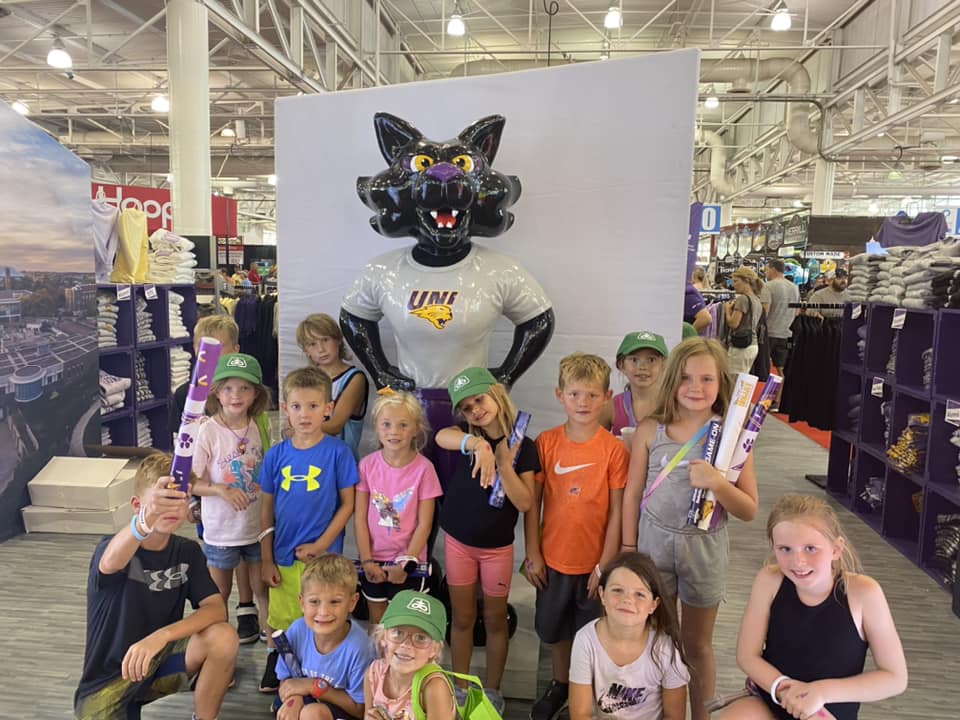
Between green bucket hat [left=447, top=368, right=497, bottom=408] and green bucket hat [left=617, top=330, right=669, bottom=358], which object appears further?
green bucket hat [left=617, top=330, right=669, bottom=358]

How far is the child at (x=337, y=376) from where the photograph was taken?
2.61 meters

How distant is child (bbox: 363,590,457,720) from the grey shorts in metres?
0.66

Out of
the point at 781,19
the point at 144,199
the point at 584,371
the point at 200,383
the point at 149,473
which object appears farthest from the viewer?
the point at 144,199

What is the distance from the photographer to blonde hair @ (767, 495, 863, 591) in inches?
64.5

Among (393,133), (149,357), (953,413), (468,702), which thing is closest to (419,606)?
(468,702)

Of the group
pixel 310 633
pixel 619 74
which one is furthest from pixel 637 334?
pixel 310 633

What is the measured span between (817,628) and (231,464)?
6.07ft

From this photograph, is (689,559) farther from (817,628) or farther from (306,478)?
(306,478)

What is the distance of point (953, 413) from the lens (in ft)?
11.1

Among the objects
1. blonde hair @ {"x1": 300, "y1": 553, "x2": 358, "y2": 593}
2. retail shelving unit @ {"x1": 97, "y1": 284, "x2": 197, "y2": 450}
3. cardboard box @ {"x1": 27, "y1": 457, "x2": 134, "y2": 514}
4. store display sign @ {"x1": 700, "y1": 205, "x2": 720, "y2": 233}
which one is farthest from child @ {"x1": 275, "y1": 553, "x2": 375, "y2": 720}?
store display sign @ {"x1": 700, "y1": 205, "x2": 720, "y2": 233}

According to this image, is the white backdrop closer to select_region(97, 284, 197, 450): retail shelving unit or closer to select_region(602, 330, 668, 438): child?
select_region(602, 330, 668, 438): child

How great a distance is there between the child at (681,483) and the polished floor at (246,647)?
2.59ft

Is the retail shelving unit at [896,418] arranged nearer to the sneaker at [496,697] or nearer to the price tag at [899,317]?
the price tag at [899,317]

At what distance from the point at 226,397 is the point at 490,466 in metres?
1.01
